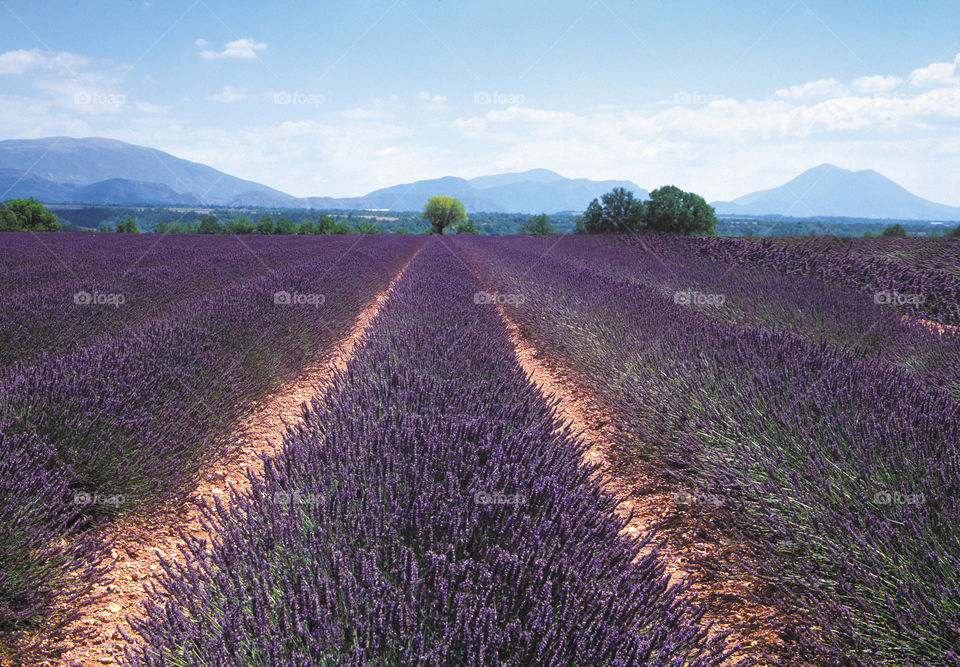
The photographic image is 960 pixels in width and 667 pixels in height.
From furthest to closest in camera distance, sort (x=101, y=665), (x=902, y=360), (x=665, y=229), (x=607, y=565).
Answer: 1. (x=665, y=229)
2. (x=902, y=360)
3. (x=101, y=665)
4. (x=607, y=565)

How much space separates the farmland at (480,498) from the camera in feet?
3.66

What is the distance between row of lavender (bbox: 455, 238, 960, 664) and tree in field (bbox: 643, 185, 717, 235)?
44.5 meters

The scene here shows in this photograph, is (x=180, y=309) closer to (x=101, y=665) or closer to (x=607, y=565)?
(x=101, y=665)

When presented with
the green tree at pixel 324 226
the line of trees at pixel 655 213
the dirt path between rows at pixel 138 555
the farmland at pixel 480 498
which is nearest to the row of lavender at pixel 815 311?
the farmland at pixel 480 498

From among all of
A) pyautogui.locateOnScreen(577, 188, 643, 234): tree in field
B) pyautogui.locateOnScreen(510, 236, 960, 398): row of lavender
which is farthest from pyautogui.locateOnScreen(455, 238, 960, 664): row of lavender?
pyautogui.locateOnScreen(577, 188, 643, 234): tree in field

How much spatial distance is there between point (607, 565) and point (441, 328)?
2816 mm

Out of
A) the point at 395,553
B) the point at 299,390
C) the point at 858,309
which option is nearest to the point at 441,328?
the point at 299,390

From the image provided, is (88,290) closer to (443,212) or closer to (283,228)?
(283,228)

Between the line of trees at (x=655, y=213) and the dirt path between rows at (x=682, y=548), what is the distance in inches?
1682

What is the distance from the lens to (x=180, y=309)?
549 centimetres

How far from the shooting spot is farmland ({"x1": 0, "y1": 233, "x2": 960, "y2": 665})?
1.12m

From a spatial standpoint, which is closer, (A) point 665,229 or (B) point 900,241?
(B) point 900,241

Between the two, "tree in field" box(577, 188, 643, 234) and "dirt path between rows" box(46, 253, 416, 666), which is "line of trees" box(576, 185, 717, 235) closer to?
"tree in field" box(577, 188, 643, 234)

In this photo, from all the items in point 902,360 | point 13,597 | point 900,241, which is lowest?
point 13,597
